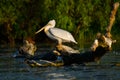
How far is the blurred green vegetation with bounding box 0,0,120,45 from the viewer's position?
46.2 meters

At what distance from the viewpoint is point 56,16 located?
46594mm

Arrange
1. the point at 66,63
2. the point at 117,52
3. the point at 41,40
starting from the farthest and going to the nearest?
the point at 41,40, the point at 117,52, the point at 66,63

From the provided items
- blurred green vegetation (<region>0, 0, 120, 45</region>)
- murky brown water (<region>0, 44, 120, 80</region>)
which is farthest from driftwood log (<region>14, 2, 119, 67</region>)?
blurred green vegetation (<region>0, 0, 120, 45</region>)

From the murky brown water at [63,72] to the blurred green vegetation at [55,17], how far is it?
781 inches

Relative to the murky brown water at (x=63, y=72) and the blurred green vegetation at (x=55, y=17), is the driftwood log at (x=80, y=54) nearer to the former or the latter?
the murky brown water at (x=63, y=72)

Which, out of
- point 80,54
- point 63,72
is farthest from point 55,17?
point 63,72

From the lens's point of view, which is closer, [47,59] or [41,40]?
[47,59]

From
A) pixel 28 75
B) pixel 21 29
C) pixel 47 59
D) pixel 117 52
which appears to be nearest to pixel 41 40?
pixel 21 29

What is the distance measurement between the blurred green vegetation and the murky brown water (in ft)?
65.1

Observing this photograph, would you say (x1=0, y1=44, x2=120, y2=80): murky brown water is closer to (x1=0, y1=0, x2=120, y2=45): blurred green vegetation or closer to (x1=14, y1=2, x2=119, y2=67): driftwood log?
(x1=14, y1=2, x2=119, y2=67): driftwood log

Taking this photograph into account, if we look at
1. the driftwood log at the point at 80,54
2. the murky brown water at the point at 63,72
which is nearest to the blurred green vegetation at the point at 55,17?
the murky brown water at the point at 63,72

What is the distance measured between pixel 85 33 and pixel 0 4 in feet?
18.7

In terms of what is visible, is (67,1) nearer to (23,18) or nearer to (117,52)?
(23,18)

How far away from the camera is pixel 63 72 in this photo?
22000 millimetres
